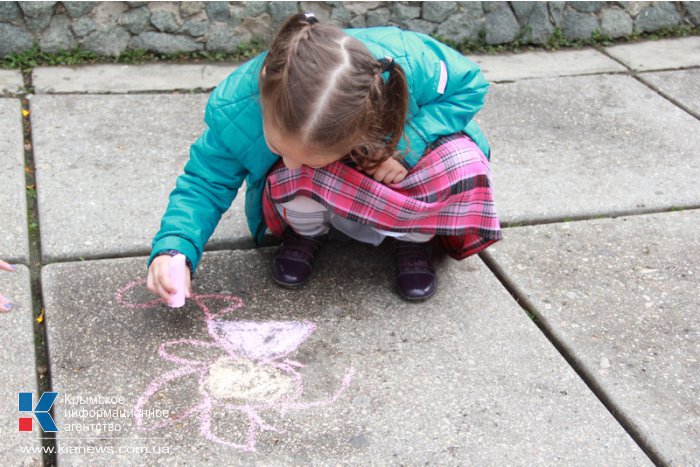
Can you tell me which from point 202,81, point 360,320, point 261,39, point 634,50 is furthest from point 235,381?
point 634,50

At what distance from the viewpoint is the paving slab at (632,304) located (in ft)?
5.55

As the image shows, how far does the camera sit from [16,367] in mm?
1670

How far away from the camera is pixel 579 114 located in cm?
298

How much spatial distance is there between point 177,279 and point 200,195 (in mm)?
238

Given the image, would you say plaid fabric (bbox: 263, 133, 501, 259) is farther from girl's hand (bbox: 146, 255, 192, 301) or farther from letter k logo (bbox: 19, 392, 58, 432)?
letter k logo (bbox: 19, 392, 58, 432)

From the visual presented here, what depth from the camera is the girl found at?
1.62 metres

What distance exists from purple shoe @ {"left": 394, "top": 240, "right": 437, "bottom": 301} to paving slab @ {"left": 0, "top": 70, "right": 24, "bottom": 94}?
5.40 ft

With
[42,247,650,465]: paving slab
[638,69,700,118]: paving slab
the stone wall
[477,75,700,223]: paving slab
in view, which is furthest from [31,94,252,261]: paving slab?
[638,69,700,118]: paving slab

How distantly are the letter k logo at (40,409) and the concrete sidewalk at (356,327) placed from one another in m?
0.01

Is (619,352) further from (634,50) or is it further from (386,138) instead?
(634,50)

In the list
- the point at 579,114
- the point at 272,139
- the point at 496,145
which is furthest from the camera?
Answer: the point at 579,114

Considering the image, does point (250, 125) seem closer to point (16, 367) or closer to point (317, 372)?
point (317, 372)

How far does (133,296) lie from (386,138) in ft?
2.48

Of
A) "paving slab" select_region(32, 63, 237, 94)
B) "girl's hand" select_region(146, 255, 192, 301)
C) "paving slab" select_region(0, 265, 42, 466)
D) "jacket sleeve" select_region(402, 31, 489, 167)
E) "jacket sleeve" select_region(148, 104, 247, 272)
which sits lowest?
"paving slab" select_region(0, 265, 42, 466)
